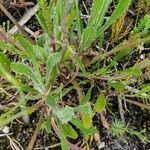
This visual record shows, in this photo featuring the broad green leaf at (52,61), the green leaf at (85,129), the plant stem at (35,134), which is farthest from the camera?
the plant stem at (35,134)

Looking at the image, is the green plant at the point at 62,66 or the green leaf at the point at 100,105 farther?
the green leaf at the point at 100,105

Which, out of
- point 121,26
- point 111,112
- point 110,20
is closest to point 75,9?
point 110,20

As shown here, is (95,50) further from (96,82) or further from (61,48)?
(61,48)

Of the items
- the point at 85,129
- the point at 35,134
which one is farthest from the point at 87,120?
the point at 35,134

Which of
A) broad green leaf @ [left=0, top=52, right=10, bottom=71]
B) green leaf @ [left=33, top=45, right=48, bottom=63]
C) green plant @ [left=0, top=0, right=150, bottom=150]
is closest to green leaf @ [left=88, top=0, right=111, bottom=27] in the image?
green plant @ [left=0, top=0, right=150, bottom=150]

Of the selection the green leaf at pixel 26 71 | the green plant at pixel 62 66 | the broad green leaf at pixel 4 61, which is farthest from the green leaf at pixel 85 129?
the broad green leaf at pixel 4 61

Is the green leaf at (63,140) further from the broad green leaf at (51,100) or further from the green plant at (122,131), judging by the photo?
the green plant at (122,131)

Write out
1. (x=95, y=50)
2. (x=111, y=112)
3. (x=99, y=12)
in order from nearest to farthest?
(x=99, y=12) → (x=111, y=112) → (x=95, y=50)

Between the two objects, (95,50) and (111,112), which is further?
(95,50)

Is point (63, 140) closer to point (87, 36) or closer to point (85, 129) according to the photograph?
point (85, 129)
